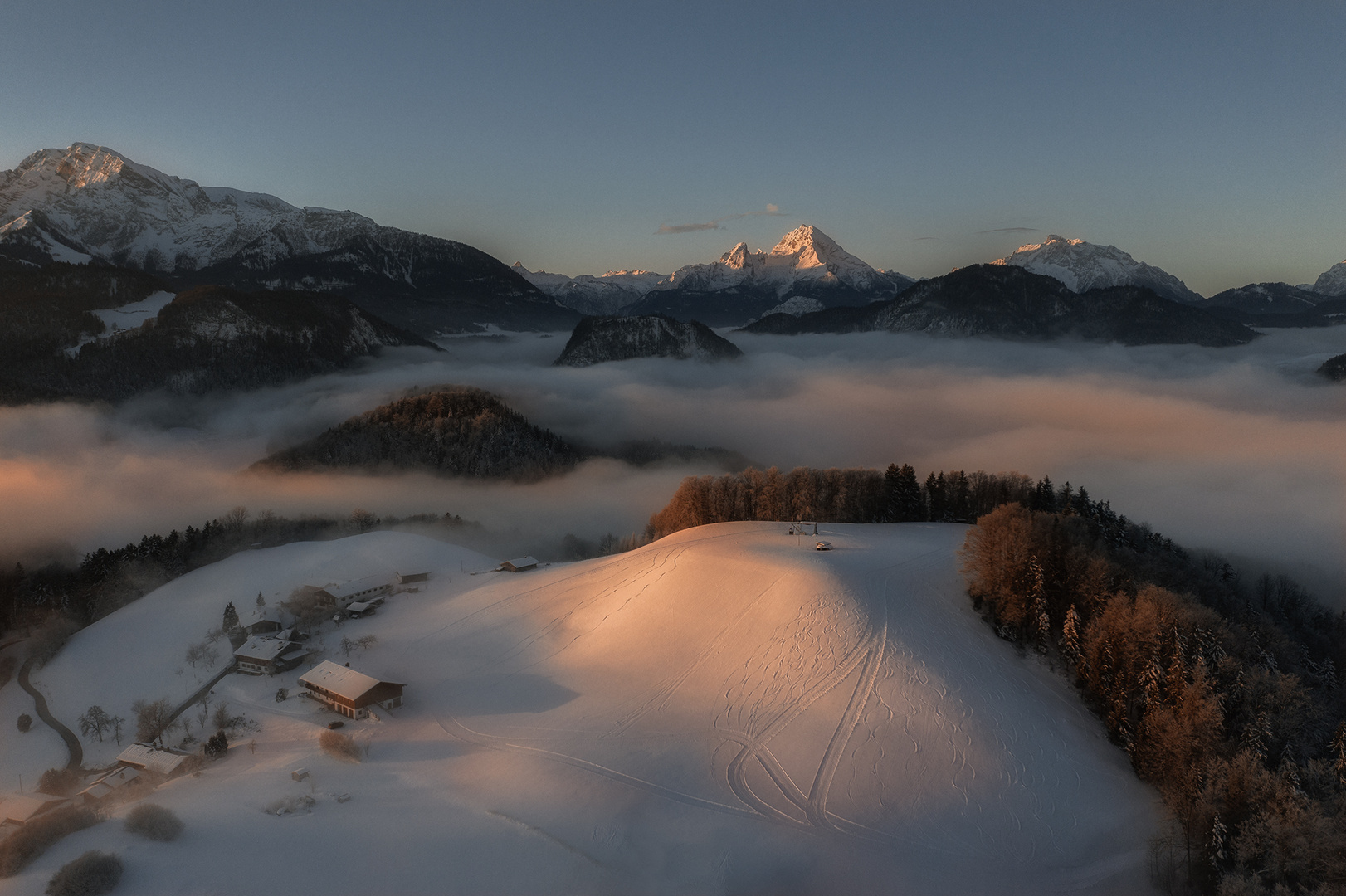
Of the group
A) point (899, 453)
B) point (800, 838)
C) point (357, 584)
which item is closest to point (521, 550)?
point (357, 584)

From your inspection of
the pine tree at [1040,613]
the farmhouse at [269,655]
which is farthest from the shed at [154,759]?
the pine tree at [1040,613]

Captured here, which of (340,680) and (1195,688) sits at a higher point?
(1195,688)

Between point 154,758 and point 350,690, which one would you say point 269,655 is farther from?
point 350,690

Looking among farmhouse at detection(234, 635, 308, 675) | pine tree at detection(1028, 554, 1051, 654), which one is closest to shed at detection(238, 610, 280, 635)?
farmhouse at detection(234, 635, 308, 675)

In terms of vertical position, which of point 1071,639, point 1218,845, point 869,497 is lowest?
point 1218,845

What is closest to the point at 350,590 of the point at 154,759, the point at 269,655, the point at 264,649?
the point at 264,649

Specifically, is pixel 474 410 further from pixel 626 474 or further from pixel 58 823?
pixel 58 823
